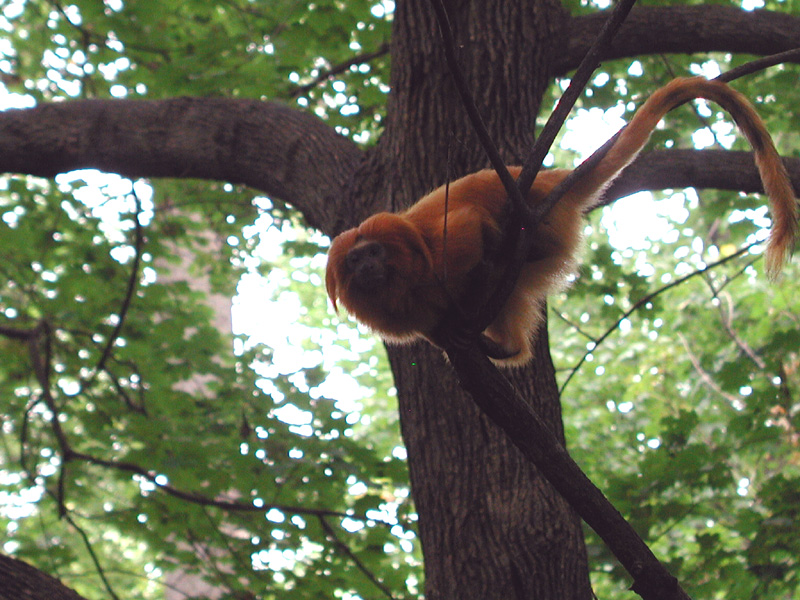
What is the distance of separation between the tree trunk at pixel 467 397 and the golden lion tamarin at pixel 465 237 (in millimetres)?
239

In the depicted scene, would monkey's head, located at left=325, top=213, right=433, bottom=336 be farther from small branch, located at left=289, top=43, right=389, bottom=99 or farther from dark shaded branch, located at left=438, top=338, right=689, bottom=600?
small branch, located at left=289, top=43, right=389, bottom=99

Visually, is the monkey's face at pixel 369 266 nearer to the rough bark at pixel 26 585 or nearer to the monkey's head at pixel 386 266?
the monkey's head at pixel 386 266

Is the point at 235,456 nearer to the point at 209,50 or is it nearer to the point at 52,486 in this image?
the point at 209,50

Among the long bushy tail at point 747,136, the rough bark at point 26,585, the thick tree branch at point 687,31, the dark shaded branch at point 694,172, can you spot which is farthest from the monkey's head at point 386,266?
the thick tree branch at point 687,31

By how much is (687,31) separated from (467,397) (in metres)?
2.24

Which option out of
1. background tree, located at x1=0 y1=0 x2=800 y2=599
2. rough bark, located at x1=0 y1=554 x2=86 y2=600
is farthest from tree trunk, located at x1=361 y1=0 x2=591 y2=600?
rough bark, located at x1=0 y1=554 x2=86 y2=600

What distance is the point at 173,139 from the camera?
3.80 m

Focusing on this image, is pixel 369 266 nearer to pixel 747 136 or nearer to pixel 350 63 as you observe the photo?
pixel 747 136

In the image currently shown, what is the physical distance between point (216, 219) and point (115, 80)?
1.41 metres

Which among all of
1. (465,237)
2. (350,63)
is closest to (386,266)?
(465,237)

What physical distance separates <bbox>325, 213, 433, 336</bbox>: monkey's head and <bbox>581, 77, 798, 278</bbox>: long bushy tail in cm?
88

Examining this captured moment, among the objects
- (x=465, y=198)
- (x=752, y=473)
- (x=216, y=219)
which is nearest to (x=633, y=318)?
(x=752, y=473)

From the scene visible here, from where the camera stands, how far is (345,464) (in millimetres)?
4016

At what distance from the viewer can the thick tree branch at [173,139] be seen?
147 inches
